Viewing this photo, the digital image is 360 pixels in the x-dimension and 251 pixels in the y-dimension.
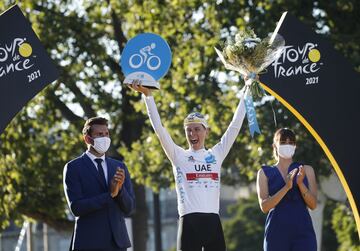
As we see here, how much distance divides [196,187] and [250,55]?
1513 millimetres

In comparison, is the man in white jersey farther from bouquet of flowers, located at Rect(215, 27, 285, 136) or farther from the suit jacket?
bouquet of flowers, located at Rect(215, 27, 285, 136)

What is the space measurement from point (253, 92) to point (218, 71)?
8.02 m

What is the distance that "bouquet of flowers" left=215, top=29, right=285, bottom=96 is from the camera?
Answer: 28.9 feet

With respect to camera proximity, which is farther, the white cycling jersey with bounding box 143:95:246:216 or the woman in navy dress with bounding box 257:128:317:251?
the woman in navy dress with bounding box 257:128:317:251

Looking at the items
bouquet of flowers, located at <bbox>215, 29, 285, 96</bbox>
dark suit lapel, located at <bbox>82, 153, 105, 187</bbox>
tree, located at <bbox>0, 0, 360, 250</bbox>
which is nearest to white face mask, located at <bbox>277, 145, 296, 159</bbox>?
bouquet of flowers, located at <bbox>215, 29, 285, 96</bbox>

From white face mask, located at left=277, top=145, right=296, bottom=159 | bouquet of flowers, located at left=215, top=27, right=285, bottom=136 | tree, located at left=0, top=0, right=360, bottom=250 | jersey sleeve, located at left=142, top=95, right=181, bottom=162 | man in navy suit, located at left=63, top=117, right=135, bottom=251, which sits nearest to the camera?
man in navy suit, located at left=63, top=117, right=135, bottom=251

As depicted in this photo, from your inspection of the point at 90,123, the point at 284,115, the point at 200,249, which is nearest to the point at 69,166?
the point at 90,123

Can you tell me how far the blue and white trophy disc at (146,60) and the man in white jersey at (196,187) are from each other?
0.20 metres

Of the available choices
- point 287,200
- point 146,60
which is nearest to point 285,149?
point 287,200

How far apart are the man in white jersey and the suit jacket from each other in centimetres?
46

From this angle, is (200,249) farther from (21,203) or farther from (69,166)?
(21,203)

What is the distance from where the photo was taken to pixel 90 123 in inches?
305

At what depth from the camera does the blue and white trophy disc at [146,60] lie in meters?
8.34

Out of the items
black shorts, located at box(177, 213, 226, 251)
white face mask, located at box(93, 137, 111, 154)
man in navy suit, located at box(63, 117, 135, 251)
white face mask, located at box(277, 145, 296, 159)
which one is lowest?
black shorts, located at box(177, 213, 226, 251)
